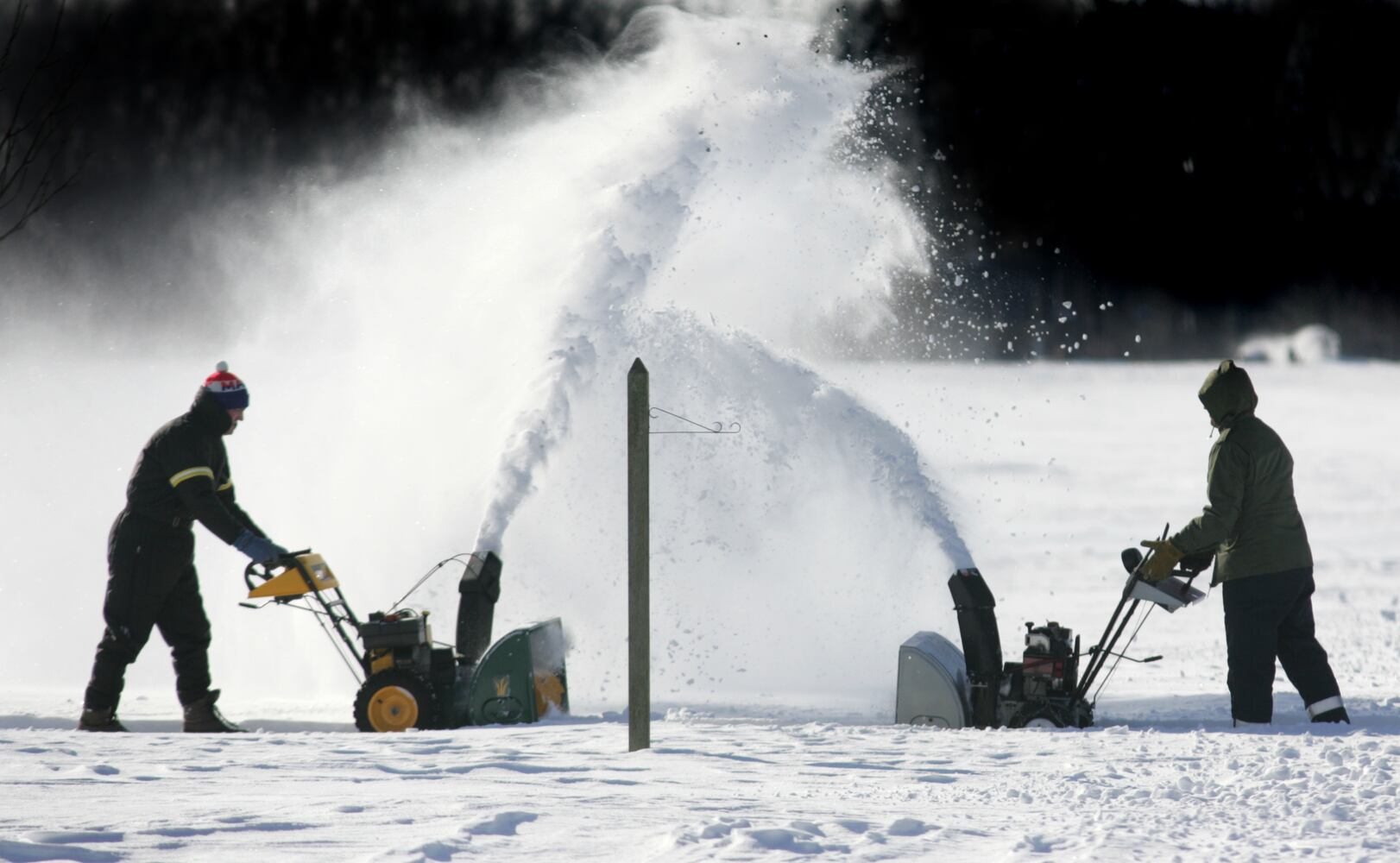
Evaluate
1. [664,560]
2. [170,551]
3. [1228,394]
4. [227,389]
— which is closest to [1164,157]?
[664,560]

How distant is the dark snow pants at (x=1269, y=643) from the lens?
4.98 metres

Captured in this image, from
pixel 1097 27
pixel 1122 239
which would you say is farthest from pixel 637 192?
pixel 1097 27

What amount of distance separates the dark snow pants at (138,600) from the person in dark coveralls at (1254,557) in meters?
4.35

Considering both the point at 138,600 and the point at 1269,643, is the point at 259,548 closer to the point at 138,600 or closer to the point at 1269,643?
the point at 138,600

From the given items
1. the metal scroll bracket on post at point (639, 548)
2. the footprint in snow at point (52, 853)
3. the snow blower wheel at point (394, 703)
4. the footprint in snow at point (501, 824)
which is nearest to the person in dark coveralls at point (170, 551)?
the snow blower wheel at point (394, 703)

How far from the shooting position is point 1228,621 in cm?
507

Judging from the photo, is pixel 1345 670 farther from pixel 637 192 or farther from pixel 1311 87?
pixel 1311 87

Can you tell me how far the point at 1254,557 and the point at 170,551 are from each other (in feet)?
15.8

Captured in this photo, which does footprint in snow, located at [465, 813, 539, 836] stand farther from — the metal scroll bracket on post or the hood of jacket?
the hood of jacket

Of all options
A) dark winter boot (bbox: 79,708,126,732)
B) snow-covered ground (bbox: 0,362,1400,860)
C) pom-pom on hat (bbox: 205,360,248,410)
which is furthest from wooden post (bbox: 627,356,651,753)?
dark winter boot (bbox: 79,708,126,732)

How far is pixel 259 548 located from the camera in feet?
17.6

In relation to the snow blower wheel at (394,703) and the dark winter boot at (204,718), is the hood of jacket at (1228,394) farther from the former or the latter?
the dark winter boot at (204,718)

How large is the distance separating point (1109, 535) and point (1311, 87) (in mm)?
A: 30092

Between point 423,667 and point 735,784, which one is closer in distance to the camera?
point 735,784
